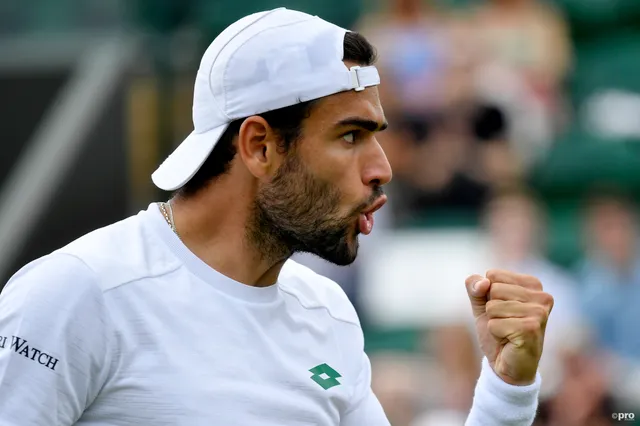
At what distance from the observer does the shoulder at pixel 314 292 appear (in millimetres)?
2976

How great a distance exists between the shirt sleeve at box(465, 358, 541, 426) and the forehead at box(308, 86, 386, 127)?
28.6 inches

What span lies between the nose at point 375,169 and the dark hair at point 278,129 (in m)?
0.18

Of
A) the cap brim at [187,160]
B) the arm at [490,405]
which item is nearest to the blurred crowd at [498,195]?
the arm at [490,405]

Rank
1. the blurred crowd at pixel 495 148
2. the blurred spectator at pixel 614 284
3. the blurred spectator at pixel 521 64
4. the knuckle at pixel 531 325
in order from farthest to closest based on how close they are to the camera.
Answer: the blurred spectator at pixel 521 64 → the blurred spectator at pixel 614 284 → the blurred crowd at pixel 495 148 → the knuckle at pixel 531 325

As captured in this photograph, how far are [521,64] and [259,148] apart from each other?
17.5 feet

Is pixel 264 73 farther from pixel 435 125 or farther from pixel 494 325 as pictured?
pixel 435 125

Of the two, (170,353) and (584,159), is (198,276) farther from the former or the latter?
(584,159)

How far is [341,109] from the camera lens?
2.79 meters

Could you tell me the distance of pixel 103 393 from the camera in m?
2.50

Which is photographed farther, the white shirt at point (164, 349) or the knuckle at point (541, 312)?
the knuckle at point (541, 312)

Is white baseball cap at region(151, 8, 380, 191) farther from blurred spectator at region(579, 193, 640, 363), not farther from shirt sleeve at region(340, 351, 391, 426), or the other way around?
blurred spectator at region(579, 193, 640, 363)

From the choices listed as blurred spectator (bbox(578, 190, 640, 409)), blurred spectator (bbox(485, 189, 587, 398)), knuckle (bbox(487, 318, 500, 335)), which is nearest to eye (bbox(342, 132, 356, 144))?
knuckle (bbox(487, 318, 500, 335))

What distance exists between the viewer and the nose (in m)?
2.79

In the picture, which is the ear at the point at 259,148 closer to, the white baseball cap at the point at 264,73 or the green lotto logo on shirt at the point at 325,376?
the white baseball cap at the point at 264,73
